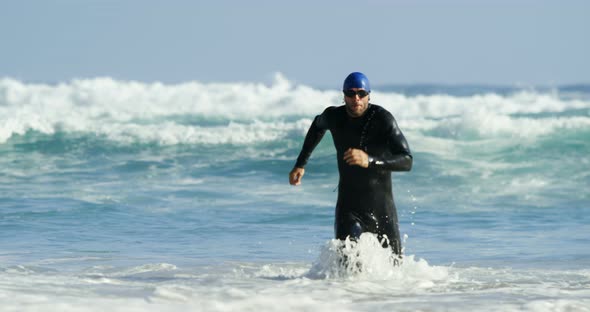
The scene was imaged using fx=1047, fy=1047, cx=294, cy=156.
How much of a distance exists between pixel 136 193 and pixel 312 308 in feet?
31.7

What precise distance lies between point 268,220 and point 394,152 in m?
5.93

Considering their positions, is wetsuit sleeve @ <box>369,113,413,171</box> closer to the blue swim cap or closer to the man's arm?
the blue swim cap

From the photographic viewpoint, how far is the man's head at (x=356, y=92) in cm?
702

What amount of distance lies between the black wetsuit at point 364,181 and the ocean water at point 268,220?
0.15 metres

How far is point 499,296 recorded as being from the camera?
700 cm

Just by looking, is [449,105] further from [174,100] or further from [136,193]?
[136,193]

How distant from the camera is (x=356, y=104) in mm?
7109

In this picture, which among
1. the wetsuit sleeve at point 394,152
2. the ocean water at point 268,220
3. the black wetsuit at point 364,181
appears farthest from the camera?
the black wetsuit at point 364,181

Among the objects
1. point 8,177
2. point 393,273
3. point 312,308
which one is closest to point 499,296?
point 393,273

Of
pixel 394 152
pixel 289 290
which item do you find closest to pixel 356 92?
pixel 394 152

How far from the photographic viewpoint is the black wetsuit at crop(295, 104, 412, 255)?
7.17m

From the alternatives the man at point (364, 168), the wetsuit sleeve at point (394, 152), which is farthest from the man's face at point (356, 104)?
the wetsuit sleeve at point (394, 152)

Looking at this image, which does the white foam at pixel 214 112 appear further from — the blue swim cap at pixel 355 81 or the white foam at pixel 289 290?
the blue swim cap at pixel 355 81

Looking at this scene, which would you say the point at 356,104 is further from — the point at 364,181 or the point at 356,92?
the point at 364,181
